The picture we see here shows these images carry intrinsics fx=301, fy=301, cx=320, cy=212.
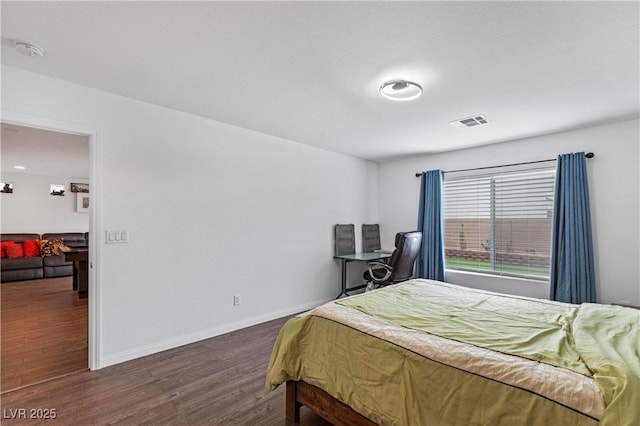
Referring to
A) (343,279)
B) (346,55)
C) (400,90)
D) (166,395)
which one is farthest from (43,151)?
(400,90)

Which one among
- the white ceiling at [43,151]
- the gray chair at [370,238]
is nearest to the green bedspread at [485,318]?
the gray chair at [370,238]

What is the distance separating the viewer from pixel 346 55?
6.54 feet

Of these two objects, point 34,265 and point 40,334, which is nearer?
point 40,334

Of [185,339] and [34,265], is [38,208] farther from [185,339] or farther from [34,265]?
[185,339]

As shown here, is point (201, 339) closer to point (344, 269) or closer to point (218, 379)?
point (218, 379)

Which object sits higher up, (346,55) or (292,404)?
(346,55)

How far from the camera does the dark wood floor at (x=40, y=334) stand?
8.21 ft

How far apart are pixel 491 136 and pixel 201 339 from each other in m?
4.16

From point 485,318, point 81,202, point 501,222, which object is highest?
point 81,202

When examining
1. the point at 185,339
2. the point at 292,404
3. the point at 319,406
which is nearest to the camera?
the point at 319,406

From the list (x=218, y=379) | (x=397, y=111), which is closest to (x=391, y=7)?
(x=397, y=111)

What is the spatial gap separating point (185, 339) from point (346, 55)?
3008mm

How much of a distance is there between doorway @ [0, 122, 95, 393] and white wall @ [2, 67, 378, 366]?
214mm

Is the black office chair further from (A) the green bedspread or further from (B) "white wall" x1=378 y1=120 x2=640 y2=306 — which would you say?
(B) "white wall" x1=378 y1=120 x2=640 y2=306
